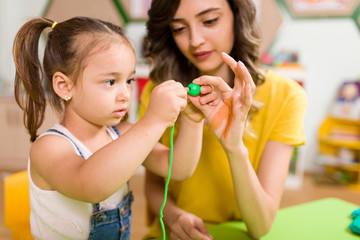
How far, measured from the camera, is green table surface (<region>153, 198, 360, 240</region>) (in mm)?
870

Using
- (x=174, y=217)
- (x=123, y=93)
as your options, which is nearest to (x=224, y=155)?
(x=174, y=217)

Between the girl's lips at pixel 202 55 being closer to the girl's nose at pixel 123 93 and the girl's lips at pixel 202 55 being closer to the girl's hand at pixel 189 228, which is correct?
the girl's nose at pixel 123 93

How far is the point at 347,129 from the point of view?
3256 mm

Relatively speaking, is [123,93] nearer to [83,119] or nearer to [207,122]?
[83,119]

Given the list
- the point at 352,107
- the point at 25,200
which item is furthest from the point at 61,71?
the point at 352,107

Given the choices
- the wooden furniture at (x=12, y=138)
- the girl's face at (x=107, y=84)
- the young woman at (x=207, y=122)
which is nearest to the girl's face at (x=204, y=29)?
the young woman at (x=207, y=122)

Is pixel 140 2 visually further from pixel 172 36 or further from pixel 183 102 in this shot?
pixel 183 102

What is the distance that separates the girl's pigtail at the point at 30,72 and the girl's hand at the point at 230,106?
38 centimetres

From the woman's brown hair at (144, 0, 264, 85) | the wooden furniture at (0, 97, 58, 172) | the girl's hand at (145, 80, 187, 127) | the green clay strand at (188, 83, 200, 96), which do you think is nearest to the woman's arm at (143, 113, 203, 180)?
the green clay strand at (188, 83, 200, 96)

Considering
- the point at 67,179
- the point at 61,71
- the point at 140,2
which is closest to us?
the point at 67,179

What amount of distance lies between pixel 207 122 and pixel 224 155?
0.15 metres

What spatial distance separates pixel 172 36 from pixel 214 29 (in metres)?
0.21

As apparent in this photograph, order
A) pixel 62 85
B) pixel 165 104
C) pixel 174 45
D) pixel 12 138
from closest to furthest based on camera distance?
1. pixel 165 104
2. pixel 62 85
3. pixel 174 45
4. pixel 12 138

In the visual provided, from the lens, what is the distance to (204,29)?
102 cm
